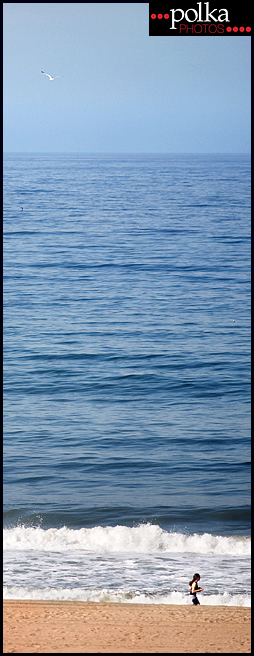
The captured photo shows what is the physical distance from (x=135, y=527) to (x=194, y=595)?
363cm

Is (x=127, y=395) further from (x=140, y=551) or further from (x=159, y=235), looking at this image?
(x=159, y=235)

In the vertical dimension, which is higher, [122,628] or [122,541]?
[122,628]

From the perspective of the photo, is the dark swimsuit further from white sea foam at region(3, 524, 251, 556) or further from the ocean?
white sea foam at region(3, 524, 251, 556)

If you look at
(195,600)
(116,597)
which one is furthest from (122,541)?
(195,600)

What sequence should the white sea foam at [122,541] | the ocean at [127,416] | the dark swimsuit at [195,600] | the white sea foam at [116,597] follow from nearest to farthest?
1. the dark swimsuit at [195,600]
2. the white sea foam at [116,597]
3. the ocean at [127,416]
4. the white sea foam at [122,541]

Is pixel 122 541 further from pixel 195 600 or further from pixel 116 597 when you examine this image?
pixel 195 600

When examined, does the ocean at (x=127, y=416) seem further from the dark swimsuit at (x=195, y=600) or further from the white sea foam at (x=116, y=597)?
the dark swimsuit at (x=195, y=600)

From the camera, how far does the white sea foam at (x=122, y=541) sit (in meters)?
11.9

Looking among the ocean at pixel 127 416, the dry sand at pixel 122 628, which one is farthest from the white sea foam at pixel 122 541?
the dry sand at pixel 122 628

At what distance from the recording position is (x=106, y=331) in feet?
97.1

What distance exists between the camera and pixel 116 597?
9.86 metres

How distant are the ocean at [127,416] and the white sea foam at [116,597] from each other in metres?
0.02

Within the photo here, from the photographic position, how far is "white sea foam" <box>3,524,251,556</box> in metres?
11.9

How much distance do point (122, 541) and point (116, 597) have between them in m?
2.30
